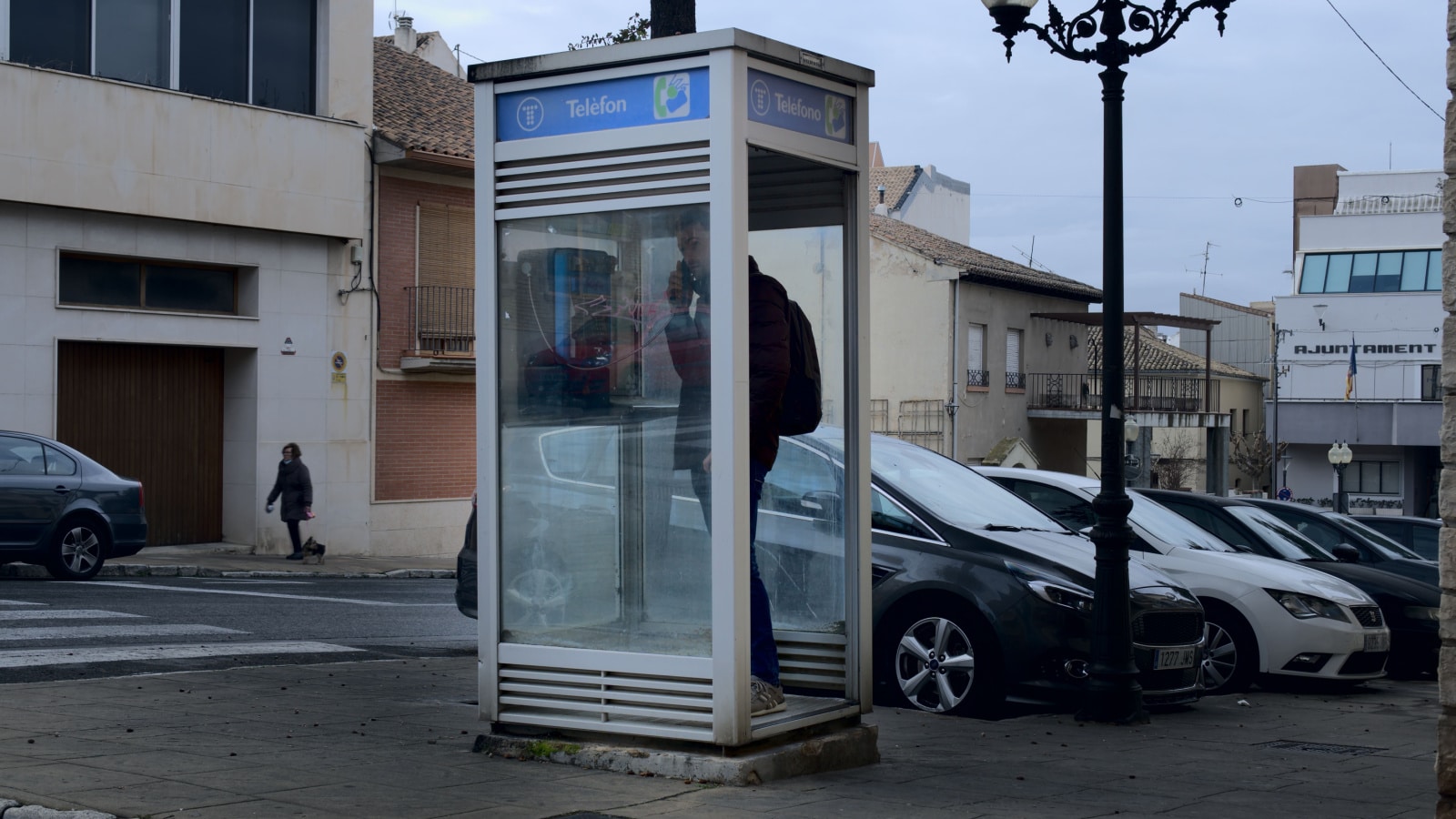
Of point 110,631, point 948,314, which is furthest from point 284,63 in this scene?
point 948,314

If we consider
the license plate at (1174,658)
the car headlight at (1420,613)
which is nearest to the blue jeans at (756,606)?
the license plate at (1174,658)

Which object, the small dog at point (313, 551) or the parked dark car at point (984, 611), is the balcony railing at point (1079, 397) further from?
the parked dark car at point (984, 611)

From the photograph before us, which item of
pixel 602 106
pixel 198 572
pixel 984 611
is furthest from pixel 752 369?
pixel 198 572

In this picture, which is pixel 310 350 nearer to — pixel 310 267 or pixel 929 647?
pixel 310 267

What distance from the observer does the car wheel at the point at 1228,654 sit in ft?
36.3

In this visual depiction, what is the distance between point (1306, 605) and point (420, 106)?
21.9m

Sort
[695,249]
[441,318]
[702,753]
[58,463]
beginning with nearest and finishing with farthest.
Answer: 1. [702,753]
2. [695,249]
3. [58,463]
4. [441,318]

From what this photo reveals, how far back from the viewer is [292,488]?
2309 centimetres

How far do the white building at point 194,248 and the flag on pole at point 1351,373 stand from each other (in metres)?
46.0

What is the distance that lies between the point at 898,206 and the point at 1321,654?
4677cm

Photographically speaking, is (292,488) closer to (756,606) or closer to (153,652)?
(153,652)

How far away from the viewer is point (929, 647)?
9.04 meters

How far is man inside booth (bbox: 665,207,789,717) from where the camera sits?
20.5ft

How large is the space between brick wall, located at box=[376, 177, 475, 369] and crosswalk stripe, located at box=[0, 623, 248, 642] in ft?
47.3
